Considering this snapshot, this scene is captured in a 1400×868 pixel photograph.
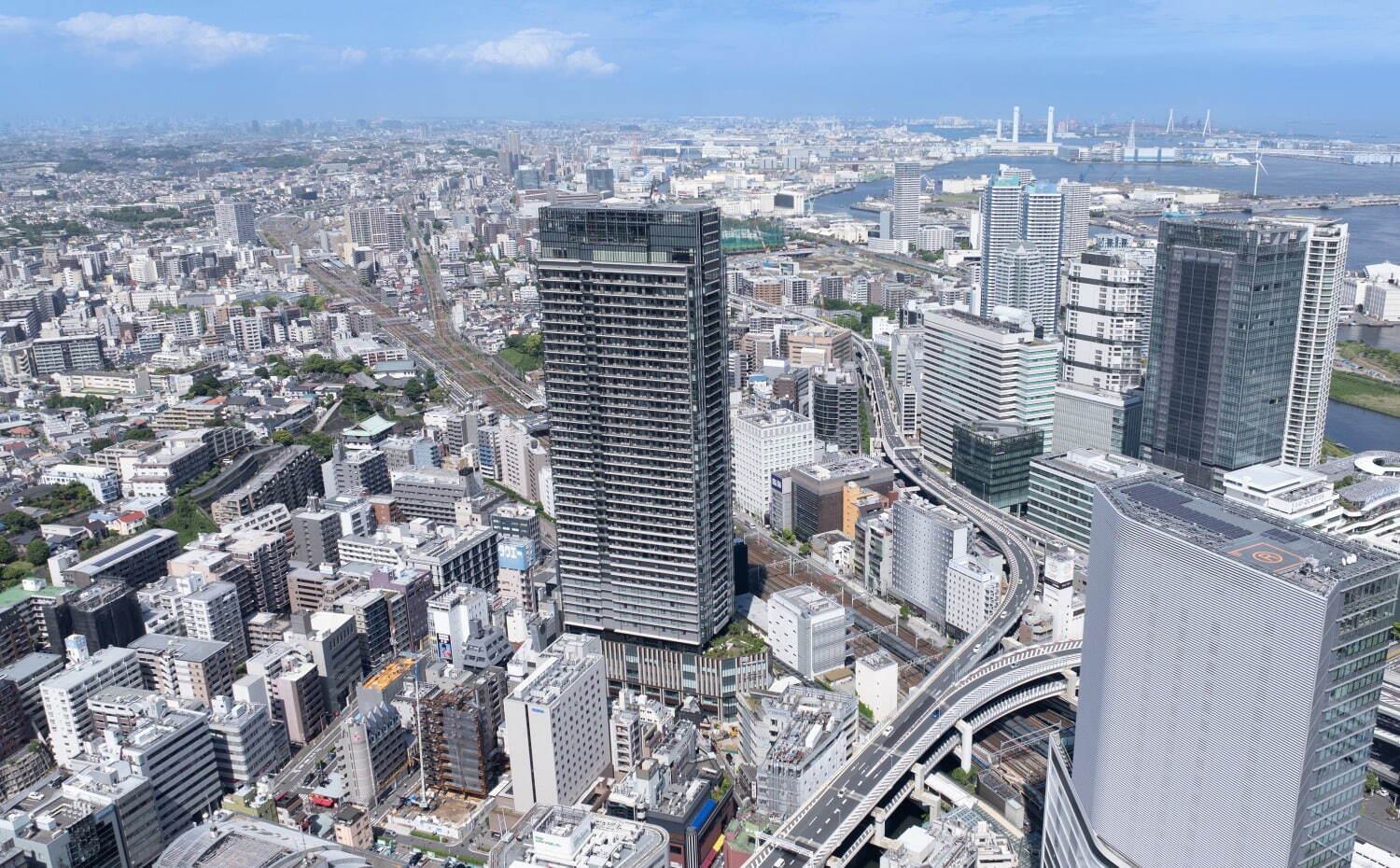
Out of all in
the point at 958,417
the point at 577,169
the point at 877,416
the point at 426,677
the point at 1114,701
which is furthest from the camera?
the point at 577,169

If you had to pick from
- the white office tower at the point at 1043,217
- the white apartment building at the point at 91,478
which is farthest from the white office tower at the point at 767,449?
the white office tower at the point at 1043,217

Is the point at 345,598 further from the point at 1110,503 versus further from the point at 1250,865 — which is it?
the point at 1250,865

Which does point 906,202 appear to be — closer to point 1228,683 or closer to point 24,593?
point 24,593

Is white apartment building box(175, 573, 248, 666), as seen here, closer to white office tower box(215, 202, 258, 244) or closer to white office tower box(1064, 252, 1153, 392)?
white office tower box(1064, 252, 1153, 392)

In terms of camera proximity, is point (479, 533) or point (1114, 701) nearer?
point (1114, 701)

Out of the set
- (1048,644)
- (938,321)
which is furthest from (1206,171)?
(1048,644)

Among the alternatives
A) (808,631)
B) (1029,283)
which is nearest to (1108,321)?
(1029,283)
